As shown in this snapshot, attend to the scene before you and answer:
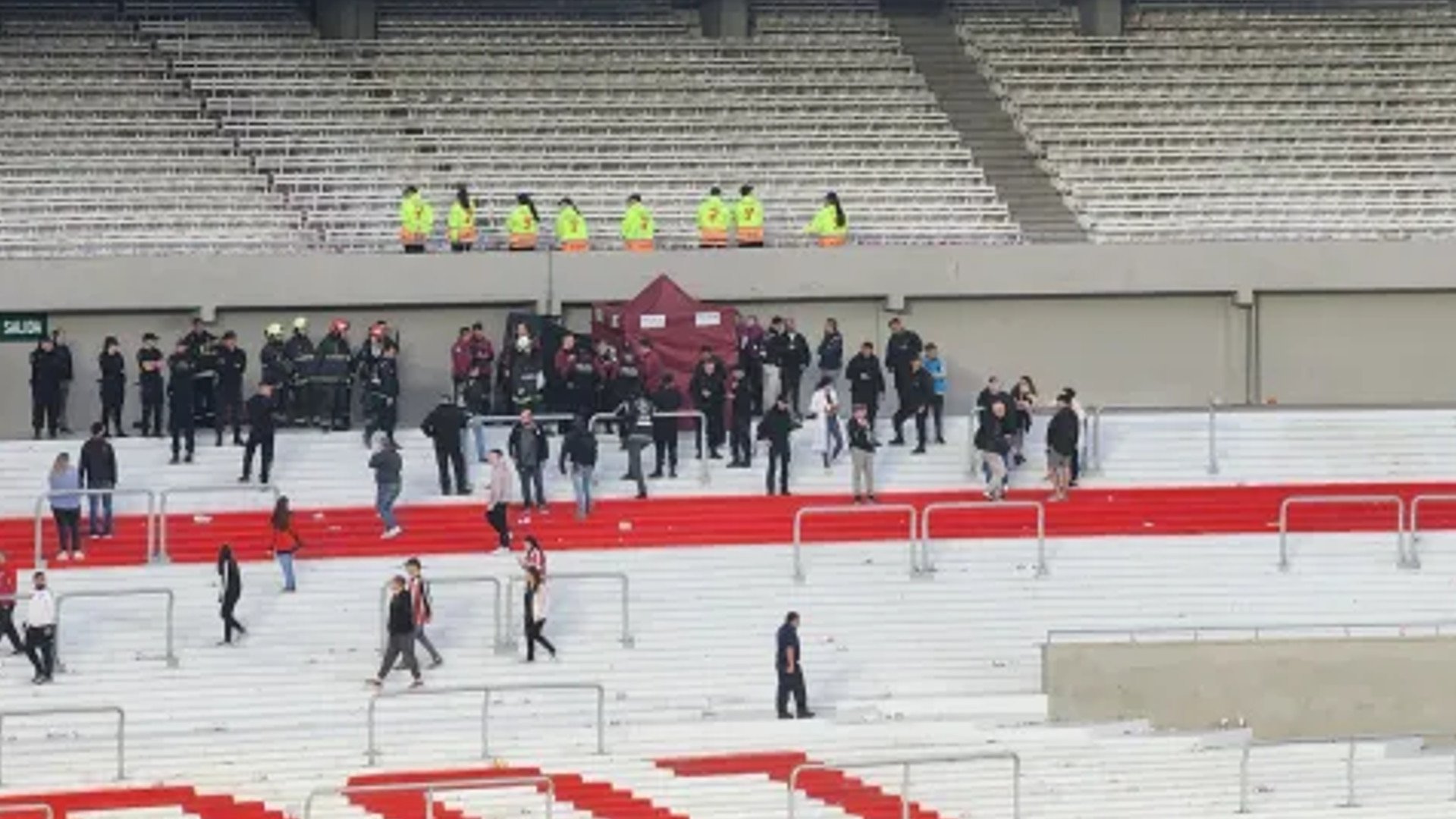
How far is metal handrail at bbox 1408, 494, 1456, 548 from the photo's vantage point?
38156mm

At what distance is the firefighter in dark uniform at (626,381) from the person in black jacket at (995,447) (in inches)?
127

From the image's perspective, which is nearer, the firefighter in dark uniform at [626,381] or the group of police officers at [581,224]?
the firefighter in dark uniform at [626,381]

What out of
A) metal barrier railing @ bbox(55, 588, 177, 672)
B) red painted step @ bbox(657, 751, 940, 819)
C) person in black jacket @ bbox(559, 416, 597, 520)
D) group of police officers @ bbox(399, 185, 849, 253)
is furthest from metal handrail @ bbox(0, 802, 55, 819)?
group of police officers @ bbox(399, 185, 849, 253)

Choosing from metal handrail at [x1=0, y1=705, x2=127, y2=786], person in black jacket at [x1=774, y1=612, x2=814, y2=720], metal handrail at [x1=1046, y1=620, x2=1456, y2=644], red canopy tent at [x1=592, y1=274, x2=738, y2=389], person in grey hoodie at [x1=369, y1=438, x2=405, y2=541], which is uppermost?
red canopy tent at [x1=592, y1=274, x2=738, y2=389]

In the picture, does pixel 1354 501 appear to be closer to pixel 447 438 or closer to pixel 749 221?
pixel 749 221

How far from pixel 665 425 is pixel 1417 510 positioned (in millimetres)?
6703

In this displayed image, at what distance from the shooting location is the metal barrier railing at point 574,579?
35.5 metres

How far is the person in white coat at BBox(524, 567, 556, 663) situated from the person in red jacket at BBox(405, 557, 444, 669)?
715 millimetres

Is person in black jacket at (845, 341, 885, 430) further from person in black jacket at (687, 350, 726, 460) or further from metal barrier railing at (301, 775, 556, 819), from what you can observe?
metal barrier railing at (301, 775, 556, 819)

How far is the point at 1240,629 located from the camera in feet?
119

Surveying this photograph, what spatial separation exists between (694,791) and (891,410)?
441 inches

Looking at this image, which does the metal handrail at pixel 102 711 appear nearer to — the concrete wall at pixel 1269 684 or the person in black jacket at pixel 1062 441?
the concrete wall at pixel 1269 684

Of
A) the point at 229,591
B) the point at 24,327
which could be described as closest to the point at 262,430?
the point at 229,591

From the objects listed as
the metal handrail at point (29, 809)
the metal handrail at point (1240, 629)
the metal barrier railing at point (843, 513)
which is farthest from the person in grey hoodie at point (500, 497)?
the metal handrail at point (29, 809)
